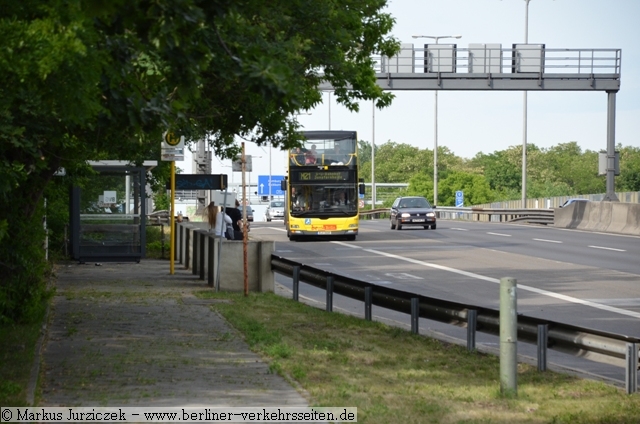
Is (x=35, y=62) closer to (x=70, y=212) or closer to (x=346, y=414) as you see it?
(x=346, y=414)

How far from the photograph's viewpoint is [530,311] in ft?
51.8

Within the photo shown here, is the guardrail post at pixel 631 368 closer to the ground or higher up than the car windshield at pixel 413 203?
closer to the ground

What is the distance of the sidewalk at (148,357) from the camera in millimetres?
8422

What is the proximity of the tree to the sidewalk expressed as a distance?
4.23 feet

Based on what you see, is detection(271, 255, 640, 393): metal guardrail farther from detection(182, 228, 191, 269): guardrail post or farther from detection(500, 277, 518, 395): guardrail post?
detection(182, 228, 191, 269): guardrail post

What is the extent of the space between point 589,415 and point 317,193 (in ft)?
107

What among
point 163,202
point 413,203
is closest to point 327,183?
point 413,203

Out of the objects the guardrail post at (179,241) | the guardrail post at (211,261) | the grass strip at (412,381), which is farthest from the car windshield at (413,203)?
the grass strip at (412,381)

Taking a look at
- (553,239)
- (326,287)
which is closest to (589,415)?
(326,287)

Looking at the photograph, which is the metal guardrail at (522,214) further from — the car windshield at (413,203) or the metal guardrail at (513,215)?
the car windshield at (413,203)

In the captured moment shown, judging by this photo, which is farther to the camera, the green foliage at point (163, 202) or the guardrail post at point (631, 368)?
the green foliage at point (163, 202)

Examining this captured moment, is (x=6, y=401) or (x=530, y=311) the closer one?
(x=6, y=401)

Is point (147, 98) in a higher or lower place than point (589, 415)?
higher

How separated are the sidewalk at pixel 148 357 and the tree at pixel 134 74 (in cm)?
129
